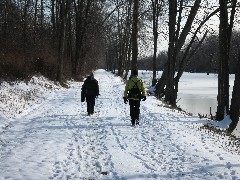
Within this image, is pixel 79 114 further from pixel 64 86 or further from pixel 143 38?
pixel 143 38

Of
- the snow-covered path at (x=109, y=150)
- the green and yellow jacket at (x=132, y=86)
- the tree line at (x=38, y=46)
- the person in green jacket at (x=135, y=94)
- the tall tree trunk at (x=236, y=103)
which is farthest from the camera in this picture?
the tree line at (x=38, y=46)

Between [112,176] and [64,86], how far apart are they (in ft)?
72.9

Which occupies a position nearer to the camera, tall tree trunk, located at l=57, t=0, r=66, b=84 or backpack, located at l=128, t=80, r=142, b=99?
backpack, located at l=128, t=80, r=142, b=99

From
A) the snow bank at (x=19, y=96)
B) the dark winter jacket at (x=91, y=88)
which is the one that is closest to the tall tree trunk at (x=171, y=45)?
the snow bank at (x=19, y=96)

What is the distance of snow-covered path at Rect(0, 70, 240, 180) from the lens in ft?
24.4

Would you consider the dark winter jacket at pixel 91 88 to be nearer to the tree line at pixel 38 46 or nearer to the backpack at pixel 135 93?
the backpack at pixel 135 93

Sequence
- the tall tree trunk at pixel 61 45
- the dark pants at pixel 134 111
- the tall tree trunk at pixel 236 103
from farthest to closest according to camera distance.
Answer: the tall tree trunk at pixel 61 45 < the tall tree trunk at pixel 236 103 < the dark pants at pixel 134 111

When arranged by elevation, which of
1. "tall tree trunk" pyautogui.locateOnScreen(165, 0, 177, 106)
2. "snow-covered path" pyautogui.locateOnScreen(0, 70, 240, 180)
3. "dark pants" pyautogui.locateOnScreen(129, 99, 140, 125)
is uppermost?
"tall tree trunk" pyautogui.locateOnScreen(165, 0, 177, 106)

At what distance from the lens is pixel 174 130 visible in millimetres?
12234

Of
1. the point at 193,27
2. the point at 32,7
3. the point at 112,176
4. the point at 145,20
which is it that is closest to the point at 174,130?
the point at 112,176

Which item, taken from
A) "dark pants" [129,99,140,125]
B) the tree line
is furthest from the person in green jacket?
the tree line

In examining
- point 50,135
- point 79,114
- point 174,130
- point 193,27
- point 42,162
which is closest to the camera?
point 42,162

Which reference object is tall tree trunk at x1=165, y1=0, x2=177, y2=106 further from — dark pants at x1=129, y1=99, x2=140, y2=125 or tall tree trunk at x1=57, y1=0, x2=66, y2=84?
dark pants at x1=129, y1=99, x2=140, y2=125

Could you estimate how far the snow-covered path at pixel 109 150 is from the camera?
293 inches
